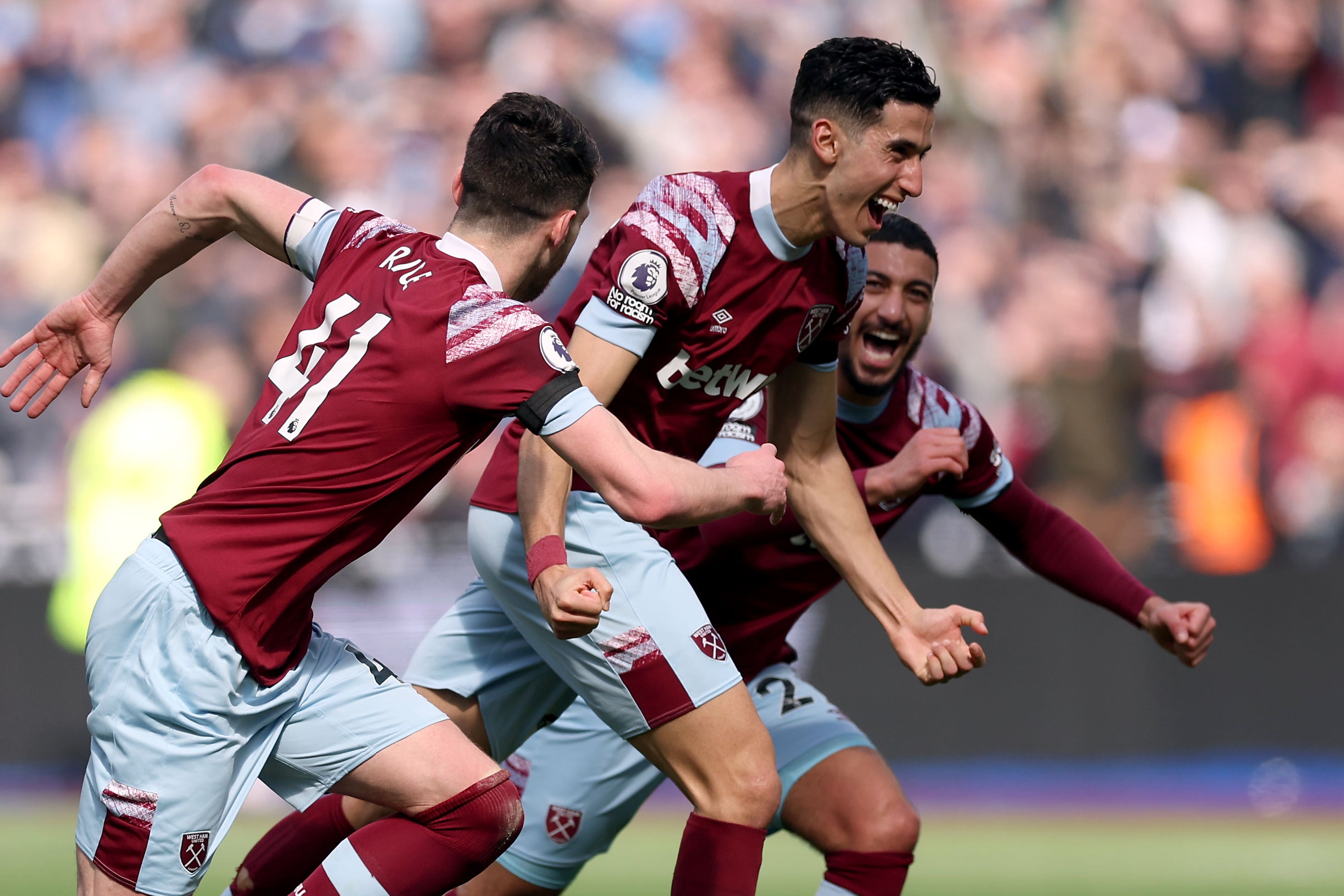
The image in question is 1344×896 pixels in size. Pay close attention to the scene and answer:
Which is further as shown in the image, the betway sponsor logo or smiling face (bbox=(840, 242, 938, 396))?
smiling face (bbox=(840, 242, 938, 396))

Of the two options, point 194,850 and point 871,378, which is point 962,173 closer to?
point 871,378

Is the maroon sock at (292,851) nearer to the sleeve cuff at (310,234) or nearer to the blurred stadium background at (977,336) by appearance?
the sleeve cuff at (310,234)

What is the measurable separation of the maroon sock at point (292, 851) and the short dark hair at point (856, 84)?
2144mm

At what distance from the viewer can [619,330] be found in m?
3.69

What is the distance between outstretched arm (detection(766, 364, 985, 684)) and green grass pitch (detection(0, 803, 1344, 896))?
Result: 100 inches

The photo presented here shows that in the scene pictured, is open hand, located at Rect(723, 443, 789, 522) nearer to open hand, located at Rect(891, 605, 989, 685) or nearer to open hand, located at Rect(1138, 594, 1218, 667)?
open hand, located at Rect(891, 605, 989, 685)

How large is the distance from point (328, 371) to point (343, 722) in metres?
0.78

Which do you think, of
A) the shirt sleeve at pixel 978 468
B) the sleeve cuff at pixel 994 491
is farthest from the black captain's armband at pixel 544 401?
the sleeve cuff at pixel 994 491

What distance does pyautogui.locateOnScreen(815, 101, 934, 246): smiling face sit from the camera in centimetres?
380

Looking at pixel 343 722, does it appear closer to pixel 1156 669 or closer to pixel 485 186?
pixel 485 186

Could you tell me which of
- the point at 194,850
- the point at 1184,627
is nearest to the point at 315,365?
the point at 194,850

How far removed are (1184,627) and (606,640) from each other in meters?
1.93

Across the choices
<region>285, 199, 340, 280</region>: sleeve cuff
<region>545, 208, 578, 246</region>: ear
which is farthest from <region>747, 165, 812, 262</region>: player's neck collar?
<region>285, 199, 340, 280</region>: sleeve cuff

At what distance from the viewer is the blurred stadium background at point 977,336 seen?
868 cm
